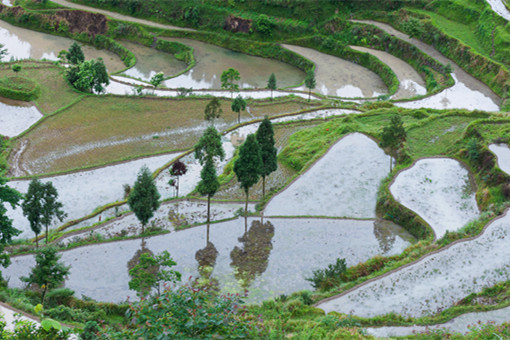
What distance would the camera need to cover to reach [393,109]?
35.0 meters

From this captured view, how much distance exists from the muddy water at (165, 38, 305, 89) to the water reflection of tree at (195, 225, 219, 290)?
2663 centimetres

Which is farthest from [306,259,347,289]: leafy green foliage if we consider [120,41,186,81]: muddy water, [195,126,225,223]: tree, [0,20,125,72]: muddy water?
[0,20,125,72]: muddy water

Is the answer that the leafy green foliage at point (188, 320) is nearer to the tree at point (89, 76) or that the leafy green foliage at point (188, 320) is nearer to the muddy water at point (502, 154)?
the muddy water at point (502, 154)

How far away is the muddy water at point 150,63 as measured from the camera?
49100 millimetres

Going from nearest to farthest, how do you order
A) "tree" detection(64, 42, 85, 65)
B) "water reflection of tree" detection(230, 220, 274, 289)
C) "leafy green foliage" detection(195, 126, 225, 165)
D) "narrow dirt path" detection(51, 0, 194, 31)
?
"water reflection of tree" detection(230, 220, 274, 289) < "leafy green foliage" detection(195, 126, 225, 165) < "tree" detection(64, 42, 85, 65) < "narrow dirt path" detection(51, 0, 194, 31)

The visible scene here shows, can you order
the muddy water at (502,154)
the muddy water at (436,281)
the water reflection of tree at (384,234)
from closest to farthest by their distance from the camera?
the muddy water at (436,281) → the water reflection of tree at (384,234) → the muddy water at (502,154)

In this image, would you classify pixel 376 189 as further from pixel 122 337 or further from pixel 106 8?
pixel 106 8

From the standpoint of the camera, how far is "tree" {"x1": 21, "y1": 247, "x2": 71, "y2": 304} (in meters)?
17.7

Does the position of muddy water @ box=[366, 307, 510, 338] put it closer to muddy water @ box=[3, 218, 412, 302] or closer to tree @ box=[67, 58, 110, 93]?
muddy water @ box=[3, 218, 412, 302]

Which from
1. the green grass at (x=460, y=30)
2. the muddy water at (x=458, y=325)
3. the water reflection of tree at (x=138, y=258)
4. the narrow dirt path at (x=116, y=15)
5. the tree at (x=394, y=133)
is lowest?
the muddy water at (x=458, y=325)

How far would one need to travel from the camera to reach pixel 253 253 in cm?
2102

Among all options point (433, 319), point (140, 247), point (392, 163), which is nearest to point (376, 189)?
point (392, 163)

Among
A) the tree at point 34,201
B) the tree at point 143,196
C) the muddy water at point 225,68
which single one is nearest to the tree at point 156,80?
the muddy water at point 225,68

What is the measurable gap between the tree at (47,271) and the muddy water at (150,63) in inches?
1253
